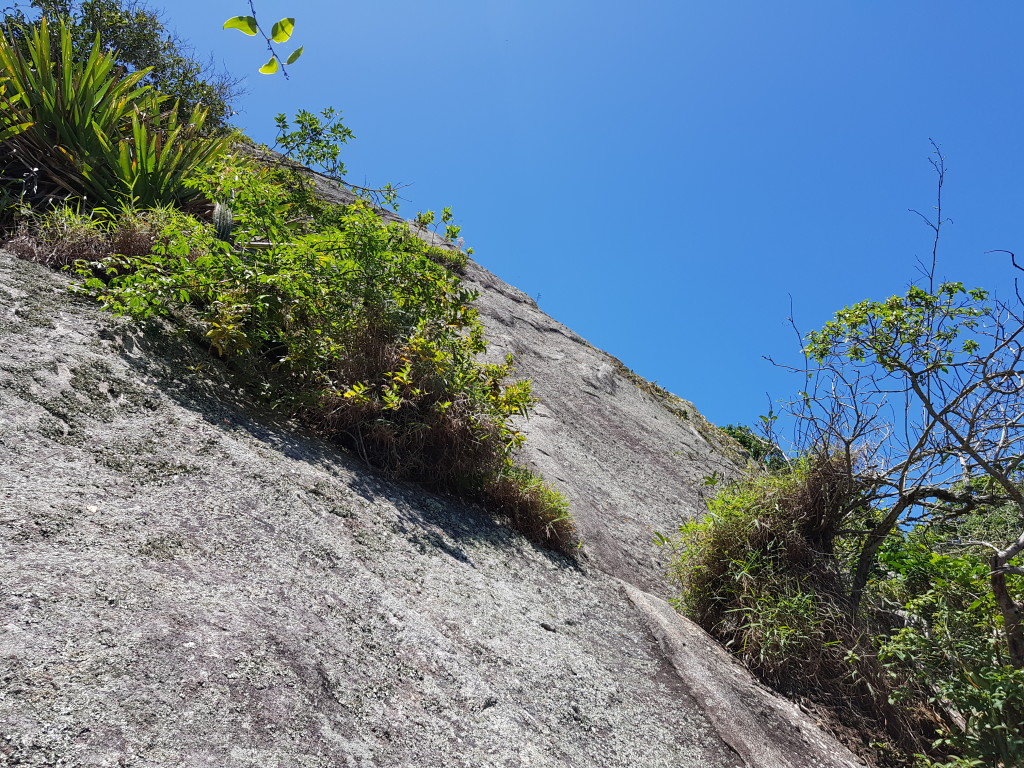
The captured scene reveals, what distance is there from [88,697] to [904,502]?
4424 millimetres

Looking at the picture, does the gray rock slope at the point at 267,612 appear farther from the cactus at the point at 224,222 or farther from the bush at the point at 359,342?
the cactus at the point at 224,222

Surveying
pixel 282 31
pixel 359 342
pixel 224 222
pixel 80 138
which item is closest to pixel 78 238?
pixel 224 222

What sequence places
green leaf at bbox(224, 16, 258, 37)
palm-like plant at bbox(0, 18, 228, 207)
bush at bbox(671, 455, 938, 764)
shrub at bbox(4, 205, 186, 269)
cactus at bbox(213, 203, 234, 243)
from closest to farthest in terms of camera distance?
green leaf at bbox(224, 16, 258, 37)
bush at bbox(671, 455, 938, 764)
shrub at bbox(4, 205, 186, 269)
cactus at bbox(213, 203, 234, 243)
palm-like plant at bbox(0, 18, 228, 207)

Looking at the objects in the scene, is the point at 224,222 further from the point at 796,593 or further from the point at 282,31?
the point at 796,593

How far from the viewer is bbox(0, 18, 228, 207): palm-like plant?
16.7ft

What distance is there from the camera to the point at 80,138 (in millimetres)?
5336

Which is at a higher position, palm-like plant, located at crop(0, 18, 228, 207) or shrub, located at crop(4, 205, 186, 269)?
palm-like plant, located at crop(0, 18, 228, 207)

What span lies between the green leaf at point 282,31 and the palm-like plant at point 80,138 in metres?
3.99

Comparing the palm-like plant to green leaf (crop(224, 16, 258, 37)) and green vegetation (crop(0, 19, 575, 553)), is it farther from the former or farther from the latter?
green leaf (crop(224, 16, 258, 37))

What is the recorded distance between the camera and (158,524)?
2.62 meters

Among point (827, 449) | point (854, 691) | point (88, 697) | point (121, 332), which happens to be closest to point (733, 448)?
point (827, 449)

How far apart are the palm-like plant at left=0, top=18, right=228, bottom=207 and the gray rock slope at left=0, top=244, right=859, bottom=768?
5.23 feet

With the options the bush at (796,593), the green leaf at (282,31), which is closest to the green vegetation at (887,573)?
the bush at (796,593)

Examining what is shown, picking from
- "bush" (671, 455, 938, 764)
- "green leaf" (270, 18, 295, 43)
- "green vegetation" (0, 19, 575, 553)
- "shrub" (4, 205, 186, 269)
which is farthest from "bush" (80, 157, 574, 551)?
"green leaf" (270, 18, 295, 43)
